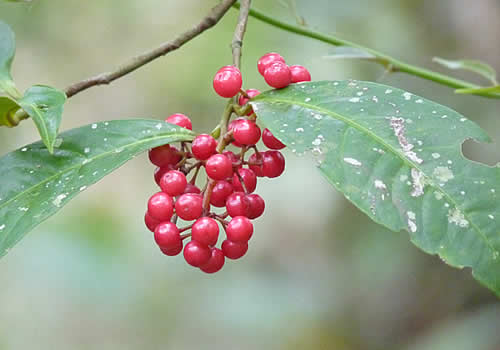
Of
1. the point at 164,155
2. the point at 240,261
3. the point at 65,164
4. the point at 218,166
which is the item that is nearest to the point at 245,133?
the point at 218,166

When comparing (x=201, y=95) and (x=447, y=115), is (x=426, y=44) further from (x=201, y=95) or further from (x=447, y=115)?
(x=447, y=115)

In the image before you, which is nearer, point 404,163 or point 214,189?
point 404,163

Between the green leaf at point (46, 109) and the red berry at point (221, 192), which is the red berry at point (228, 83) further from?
the green leaf at point (46, 109)

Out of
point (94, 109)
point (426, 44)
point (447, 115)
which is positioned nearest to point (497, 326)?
point (426, 44)

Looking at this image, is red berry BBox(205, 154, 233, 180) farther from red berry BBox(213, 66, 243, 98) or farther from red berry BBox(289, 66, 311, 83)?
red berry BBox(289, 66, 311, 83)

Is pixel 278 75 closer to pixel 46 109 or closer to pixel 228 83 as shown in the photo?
pixel 228 83

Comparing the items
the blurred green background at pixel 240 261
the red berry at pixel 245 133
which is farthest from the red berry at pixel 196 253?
the blurred green background at pixel 240 261
